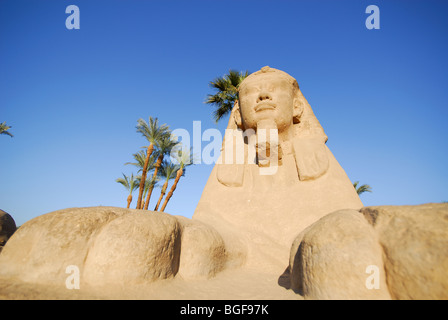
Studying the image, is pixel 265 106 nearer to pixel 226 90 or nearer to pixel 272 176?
pixel 272 176

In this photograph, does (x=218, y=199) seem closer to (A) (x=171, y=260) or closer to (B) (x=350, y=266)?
(A) (x=171, y=260)

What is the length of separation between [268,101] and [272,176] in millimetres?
1023

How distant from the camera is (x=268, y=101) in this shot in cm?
364

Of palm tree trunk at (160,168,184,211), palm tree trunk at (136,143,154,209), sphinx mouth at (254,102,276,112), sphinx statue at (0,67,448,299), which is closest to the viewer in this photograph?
sphinx statue at (0,67,448,299)

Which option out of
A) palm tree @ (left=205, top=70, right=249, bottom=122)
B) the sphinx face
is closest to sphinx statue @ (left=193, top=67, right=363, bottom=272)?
the sphinx face

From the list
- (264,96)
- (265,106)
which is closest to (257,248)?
(265,106)

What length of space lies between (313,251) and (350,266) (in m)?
0.24

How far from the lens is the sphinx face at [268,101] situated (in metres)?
3.62

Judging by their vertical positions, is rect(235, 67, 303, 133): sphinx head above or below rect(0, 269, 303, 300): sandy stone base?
above

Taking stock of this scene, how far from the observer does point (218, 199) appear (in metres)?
3.54

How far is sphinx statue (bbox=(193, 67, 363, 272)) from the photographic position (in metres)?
3.11

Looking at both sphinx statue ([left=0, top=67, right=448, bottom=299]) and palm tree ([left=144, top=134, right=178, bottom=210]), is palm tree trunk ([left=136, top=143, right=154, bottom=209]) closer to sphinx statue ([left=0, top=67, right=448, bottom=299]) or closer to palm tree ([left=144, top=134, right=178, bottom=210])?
palm tree ([left=144, top=134, right=178, bottom=210])

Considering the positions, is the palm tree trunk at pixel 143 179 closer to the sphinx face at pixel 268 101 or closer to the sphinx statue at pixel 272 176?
the sphinx statue at pixel 272 176
